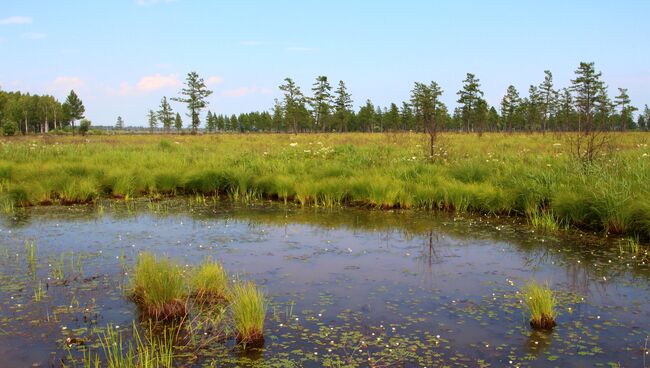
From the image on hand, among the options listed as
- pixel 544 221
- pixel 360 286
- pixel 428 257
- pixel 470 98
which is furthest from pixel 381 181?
pixel 470 98

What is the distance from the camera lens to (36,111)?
83250mm

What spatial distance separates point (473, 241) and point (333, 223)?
348 cm

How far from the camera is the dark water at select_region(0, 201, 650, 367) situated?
5.36 m

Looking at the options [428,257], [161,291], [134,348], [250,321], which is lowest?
[134,348]

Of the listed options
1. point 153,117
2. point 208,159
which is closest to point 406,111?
point 153,117

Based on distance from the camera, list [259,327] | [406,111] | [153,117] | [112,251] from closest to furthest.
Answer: [259,327] < [112,251] < [406,111] < [153,117]

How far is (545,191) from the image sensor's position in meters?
12.4

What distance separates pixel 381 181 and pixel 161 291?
9442 mm

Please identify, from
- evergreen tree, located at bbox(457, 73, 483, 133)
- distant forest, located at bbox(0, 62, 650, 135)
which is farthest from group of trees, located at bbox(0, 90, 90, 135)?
evergreen tree, located at bbox(457, 73, 483, 133)

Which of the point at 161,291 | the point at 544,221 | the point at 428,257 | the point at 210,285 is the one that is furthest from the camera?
the point at 544,221

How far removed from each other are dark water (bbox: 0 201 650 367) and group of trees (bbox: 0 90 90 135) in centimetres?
Result: 7613

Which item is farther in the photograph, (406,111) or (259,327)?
(406,111)

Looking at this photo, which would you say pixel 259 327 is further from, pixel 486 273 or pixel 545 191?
pixel 545 191

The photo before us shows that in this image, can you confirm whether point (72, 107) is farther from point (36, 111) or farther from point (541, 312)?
point (541, 312)
